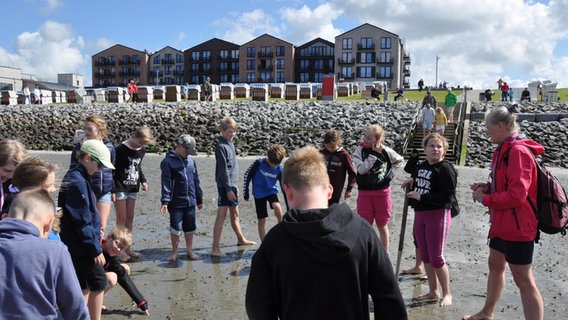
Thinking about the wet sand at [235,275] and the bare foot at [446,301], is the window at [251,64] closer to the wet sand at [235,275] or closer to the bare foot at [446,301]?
the wet sand at [235,275]

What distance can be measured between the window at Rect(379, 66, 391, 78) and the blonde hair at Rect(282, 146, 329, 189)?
301ft

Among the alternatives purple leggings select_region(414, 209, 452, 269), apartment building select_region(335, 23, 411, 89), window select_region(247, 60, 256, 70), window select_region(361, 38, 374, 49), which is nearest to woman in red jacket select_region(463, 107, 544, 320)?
purple leggings select_region(414, 209, 452, 269)

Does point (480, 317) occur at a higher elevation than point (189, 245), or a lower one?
lower

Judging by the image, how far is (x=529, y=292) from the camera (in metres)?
4.29

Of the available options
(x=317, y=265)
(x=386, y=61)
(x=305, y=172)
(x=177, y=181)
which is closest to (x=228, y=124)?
(x=177, y=181)

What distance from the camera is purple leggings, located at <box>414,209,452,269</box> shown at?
16.9 ft

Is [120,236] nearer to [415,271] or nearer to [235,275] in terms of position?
[235,275]

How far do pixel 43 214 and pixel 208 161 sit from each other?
17122 millimetres

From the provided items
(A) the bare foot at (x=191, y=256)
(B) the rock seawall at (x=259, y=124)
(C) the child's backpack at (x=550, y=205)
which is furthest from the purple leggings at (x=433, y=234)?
(B) the rock seawall at (x=259, y=124)

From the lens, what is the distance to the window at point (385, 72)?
298ft

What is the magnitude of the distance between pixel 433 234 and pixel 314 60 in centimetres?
9253

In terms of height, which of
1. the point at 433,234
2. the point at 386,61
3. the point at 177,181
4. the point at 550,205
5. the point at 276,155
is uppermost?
the point at 386,61

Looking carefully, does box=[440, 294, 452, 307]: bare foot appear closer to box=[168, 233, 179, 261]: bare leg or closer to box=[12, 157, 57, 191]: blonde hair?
box=[168, 233, 179, 261]: bare leg

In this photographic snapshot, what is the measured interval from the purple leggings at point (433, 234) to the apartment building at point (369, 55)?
86.8m
